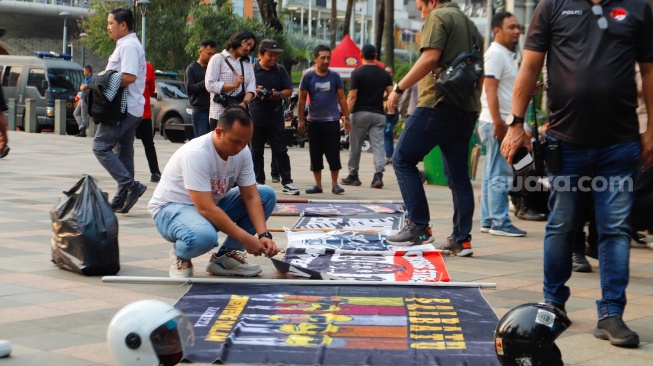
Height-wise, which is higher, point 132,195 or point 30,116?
point 132,195

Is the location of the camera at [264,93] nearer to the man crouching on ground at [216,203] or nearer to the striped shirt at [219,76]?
the striped shirt at [219,76]

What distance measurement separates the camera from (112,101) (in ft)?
31.2

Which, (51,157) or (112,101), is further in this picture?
(51,157)

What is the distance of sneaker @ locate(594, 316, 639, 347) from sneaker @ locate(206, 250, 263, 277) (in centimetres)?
239

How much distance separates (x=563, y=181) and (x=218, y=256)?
248cm

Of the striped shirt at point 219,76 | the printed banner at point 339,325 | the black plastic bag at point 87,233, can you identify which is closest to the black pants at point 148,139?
the striped shirt at point 219,76

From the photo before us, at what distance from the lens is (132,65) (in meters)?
9.56

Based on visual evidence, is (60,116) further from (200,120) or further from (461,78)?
(461,78)

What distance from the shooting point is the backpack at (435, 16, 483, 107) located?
23.8 feet

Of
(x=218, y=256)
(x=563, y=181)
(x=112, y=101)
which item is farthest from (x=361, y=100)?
(x=563, y=181)

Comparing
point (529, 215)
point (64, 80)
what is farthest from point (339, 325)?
point (64, 80)

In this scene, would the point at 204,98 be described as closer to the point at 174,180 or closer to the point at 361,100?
the point at 361,100

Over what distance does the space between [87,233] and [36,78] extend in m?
26.2

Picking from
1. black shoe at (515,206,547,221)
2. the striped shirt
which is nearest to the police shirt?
black shoe at (515,206,547,221)
